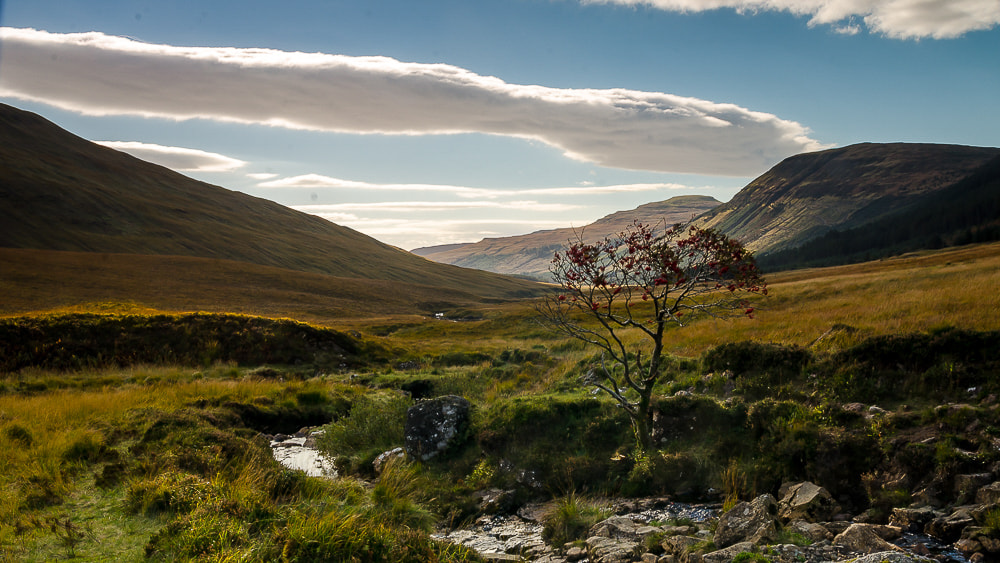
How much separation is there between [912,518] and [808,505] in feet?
4.78

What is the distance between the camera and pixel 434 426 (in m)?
14.6

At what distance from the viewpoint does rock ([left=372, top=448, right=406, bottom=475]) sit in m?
13.7

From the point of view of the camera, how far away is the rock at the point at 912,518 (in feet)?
27.8

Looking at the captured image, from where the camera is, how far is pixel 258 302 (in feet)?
289

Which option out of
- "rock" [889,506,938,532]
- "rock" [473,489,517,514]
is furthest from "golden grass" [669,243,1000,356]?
"rock" [473,489,517,514]

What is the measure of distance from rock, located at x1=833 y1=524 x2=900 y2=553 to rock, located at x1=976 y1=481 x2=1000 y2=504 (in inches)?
78.2

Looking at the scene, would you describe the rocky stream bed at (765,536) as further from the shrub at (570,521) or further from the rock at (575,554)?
the shrub at (570,521)

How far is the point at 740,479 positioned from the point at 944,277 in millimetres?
30523

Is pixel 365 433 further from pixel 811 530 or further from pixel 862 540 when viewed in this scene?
pixel 862 540

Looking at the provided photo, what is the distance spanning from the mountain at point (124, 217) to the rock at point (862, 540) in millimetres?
136748

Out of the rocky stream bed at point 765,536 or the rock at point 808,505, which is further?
the rock at point 808,505

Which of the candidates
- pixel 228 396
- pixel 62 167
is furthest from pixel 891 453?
pixel 62 167

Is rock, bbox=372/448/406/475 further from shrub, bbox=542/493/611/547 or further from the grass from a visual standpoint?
shrub, bbox=542/493/611/547

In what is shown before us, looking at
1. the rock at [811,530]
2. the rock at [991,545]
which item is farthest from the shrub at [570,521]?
the rock at [991,545]
